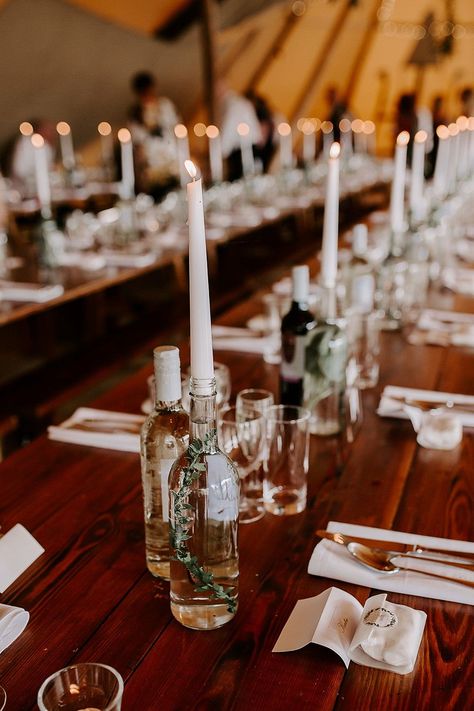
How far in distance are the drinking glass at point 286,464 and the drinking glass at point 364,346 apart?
56 cm

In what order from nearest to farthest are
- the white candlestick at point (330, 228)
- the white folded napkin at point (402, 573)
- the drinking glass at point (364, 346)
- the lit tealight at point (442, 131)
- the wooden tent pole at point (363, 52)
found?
the white folded napkin at point (402, 573) → the white candlestick at point (330, 228) → the drinking glass at point (364, 346) → the lit tealight at point (442, 131) → the wooden tent pole at point (363, 52)

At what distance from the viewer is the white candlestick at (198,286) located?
824 mm

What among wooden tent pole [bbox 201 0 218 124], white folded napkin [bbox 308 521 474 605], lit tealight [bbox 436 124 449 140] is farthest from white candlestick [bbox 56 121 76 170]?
white folded napkin [bbox 308 521 474 605]

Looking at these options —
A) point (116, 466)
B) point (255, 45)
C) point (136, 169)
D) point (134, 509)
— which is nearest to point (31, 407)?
point (116, 466)

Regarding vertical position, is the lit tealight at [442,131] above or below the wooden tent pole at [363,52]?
below

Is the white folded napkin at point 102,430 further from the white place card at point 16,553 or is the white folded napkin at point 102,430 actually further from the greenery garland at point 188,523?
the greenery garland at point 188,523

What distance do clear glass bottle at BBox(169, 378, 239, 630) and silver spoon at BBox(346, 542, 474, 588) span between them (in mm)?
212

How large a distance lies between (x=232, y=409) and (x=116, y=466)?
0.25 m

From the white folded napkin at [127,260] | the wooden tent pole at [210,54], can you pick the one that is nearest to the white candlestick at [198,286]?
the white folded napkin at [127,260]

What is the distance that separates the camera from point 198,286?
0.84 meters

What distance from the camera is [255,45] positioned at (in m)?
11.8

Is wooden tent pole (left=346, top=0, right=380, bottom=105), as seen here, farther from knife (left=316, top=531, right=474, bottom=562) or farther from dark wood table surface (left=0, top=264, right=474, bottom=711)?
knife (left=316, top=531, right=474, bottom=562)

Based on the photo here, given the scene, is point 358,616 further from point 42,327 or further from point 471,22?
point 471,22

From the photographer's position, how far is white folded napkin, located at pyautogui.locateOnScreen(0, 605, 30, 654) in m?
0.94
